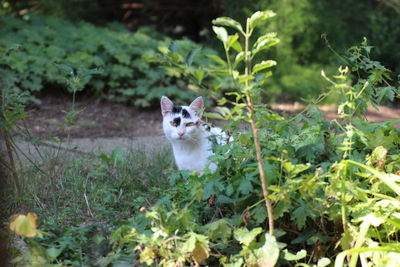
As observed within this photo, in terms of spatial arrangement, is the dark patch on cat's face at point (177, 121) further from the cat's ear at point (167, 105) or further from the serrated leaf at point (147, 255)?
the serrated leaf at point (147, 255)

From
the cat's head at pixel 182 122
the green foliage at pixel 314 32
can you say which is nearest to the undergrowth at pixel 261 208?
the cat's head at pixel 182 122

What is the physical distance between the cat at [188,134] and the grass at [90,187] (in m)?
0.19

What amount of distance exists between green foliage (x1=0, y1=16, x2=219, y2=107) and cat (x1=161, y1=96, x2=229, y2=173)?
2928mm

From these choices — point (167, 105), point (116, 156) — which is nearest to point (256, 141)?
point (167, 105)

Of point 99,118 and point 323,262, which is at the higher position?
point 323,262

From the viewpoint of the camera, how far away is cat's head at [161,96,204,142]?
3.62m

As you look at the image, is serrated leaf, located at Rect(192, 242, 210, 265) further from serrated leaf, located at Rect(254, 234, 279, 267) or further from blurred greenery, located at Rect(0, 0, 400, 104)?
blurred greenery, located at Rect(0, 0, 400, 104)

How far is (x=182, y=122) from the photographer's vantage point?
3646 mm

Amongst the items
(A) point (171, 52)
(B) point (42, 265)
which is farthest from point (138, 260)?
(A) point (171, 52)

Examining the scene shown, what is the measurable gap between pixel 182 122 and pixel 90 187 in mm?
779

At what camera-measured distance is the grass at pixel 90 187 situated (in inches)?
124

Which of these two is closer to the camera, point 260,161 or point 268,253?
point 260,161

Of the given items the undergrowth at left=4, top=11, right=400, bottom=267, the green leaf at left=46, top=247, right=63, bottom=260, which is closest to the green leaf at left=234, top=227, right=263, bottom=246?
the undergrowth at left=4, top=11, right=400, bottom=267

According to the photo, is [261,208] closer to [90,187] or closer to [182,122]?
[182,122]
